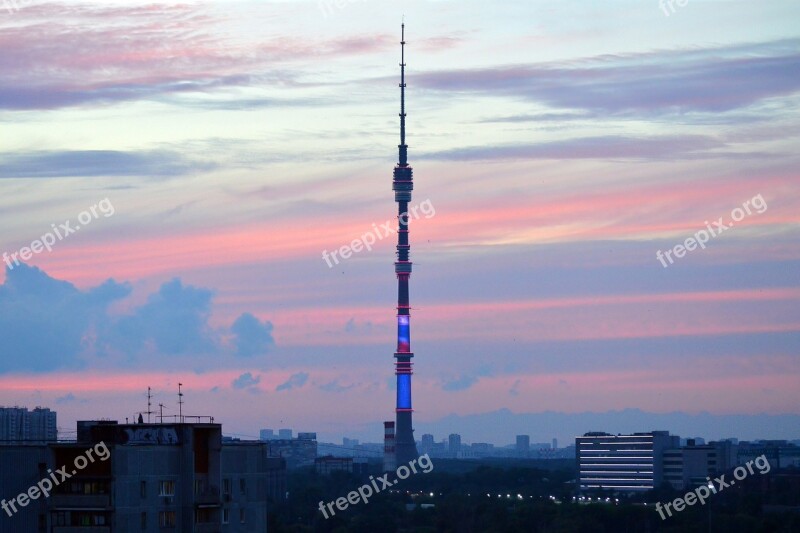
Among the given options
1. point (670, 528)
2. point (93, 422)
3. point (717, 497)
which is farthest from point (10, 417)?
point (717, 497)

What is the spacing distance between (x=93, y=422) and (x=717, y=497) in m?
153

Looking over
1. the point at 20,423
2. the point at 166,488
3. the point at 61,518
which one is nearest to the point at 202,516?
the point at 166,488

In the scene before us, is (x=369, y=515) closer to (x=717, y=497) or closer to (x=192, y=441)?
(x=717, y=497)

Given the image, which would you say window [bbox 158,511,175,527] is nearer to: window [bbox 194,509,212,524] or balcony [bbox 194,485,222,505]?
window [bbox 194,509,212,524]

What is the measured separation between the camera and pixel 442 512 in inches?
6284

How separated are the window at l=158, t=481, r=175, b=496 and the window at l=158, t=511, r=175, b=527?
53cm

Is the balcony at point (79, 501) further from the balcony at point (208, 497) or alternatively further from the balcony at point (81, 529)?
the balcony at point (208, 497)

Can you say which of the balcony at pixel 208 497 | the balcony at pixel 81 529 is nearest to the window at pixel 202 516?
the balcony at pixel 208 497

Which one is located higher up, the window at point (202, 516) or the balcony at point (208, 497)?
the balcony at point (208, 497)

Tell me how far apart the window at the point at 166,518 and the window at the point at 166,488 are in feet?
1.73

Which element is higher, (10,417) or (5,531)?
(10,417)

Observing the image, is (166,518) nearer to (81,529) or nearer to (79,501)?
(81,529)

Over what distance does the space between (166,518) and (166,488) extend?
2.74 ft

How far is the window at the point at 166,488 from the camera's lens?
43438 millimetres
